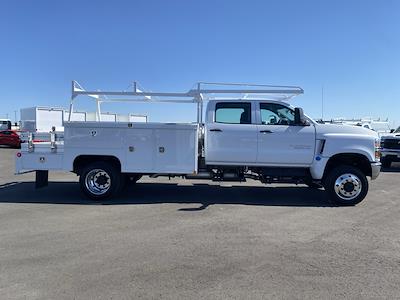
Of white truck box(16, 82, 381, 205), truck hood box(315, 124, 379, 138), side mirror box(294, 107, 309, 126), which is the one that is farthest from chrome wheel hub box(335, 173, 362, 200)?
side mirror box(294, 107, 309, 126)

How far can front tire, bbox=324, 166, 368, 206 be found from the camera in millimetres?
9641

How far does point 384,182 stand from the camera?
13984 millimetres

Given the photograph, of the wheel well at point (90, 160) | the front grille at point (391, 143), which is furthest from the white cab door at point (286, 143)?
the front grille at point (391, 143)

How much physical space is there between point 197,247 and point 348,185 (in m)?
4.82

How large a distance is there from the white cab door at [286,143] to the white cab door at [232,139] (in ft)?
0.67

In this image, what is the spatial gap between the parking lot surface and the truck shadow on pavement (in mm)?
51

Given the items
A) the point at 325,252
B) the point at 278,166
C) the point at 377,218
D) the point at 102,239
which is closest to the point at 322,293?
the point at 325,252

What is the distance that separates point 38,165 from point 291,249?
6.41 m

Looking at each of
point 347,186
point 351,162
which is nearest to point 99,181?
point 347,186

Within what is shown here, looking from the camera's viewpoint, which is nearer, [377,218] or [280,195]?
[377,218]

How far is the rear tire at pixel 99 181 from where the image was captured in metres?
9.83

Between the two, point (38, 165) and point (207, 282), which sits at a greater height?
point (38, 165)

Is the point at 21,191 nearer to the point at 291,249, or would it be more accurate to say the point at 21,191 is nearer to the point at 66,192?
the point at 66,192

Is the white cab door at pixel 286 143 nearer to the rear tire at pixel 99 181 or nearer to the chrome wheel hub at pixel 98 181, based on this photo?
the rear tire at pixel 99 181
